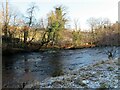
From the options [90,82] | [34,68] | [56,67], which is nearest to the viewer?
[90,82]

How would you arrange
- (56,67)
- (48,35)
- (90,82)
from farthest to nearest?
1. (48,35)
2. (56,67)
3. (90,82)

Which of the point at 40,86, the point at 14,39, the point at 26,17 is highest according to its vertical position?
the point at 26,17

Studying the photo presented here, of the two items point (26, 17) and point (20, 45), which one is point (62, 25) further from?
point (20, 45)

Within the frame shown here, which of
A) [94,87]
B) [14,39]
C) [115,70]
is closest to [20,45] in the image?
[14,39]

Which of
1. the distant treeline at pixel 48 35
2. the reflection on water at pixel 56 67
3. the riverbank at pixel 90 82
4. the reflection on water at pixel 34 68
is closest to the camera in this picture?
the riverbank at pixel 90 82

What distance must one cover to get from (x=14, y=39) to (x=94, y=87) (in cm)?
2833

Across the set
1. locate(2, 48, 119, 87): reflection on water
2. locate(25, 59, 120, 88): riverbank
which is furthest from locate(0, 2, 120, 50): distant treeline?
locate(25, 59, 120, 88): riverbank

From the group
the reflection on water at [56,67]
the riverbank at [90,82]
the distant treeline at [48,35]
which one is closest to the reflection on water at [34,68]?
the reflection on water at [56,67]

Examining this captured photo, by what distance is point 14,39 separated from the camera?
37.2 meters

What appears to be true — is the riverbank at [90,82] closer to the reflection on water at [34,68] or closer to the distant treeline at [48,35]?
the reflection on water at [34,68]

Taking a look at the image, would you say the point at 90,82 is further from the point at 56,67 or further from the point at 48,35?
the point at 48,35

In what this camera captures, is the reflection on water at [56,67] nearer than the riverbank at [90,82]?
No

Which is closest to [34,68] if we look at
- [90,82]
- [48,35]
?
[90,82]

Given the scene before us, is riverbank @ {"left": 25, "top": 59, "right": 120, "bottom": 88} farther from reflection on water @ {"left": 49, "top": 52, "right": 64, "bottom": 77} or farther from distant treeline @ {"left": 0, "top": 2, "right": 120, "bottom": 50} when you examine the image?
distant treeline @ {"left": 0, "top": 2, "right": 120, "bottom": 50}
